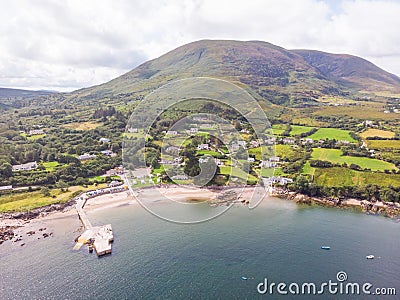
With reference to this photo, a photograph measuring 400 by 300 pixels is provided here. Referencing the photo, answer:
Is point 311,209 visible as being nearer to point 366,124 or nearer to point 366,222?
point 366,222

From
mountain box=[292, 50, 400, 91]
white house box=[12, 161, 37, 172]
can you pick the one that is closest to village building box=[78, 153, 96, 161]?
white house box=[12, 161, 37, 172]

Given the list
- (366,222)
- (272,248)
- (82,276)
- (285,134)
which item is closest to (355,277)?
(272,248)

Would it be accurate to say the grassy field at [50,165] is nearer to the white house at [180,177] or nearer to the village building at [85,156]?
the village building at [85,156]

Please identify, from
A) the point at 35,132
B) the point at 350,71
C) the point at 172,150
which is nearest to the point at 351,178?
the point at 172,150

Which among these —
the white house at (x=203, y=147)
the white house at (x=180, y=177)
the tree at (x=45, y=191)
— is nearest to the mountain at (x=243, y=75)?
the white house at (x=203, y=147)

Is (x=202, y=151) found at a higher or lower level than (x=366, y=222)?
higher

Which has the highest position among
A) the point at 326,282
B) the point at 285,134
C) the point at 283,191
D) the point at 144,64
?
the point at 144,64
